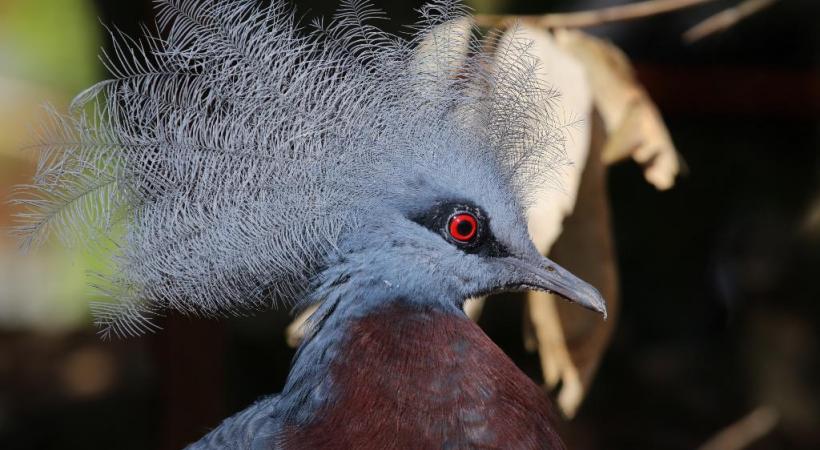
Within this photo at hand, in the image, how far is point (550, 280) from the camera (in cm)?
110

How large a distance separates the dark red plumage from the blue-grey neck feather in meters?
0.14

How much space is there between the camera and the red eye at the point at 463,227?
42.3 inches

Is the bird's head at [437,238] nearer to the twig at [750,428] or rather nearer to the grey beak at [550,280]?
the grey beak at [550,280]

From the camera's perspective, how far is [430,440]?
98 cm

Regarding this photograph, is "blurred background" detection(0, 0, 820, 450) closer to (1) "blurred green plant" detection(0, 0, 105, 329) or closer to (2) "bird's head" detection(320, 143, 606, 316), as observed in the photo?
(1) "blurred green plant" detection(0, 0, 105, 329)

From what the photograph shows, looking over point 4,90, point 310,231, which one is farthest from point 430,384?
point 4,90

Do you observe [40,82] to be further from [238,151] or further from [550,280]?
[550,280]

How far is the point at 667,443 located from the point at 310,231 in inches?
70.8

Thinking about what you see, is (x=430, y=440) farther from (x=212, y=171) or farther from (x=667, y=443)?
(x=667, y=443)

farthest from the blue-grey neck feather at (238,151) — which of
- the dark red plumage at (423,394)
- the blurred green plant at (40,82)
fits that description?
the blurred green plant at (40,82)

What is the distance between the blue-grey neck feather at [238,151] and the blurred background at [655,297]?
1014mm

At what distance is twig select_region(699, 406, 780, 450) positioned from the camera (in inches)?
91.0

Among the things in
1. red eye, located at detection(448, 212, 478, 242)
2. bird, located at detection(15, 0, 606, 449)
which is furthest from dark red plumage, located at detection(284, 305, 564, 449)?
red eye, located at detection(448, 212, 478, 242)

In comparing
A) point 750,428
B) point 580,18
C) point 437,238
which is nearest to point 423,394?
point 437,238
